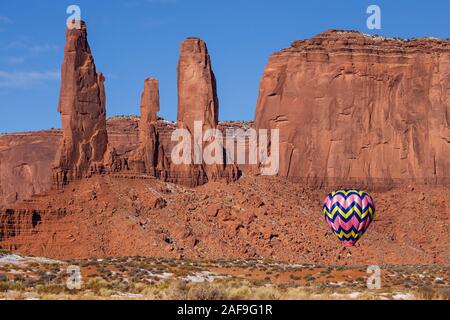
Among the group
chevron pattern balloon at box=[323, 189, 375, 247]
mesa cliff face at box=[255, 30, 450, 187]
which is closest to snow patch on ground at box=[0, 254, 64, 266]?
chevron pattern balloon at box=[323, 189, 375, 247]

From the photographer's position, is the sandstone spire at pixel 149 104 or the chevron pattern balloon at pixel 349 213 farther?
the sandstone spire at pixel 149 104

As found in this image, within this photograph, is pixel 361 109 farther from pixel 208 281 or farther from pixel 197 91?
pixel 208 281

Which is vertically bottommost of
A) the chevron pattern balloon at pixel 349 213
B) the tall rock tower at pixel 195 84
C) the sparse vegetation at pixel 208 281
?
the sparse vegetation at pixel 208 281

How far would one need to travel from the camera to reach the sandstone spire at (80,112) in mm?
89938

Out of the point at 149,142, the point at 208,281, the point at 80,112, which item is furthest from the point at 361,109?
the point at 208,281

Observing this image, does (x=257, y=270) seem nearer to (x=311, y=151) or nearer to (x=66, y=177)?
(x=66, y=177)

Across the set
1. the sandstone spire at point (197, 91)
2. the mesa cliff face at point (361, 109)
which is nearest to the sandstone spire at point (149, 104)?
the sandstone spire at point (197, 91)

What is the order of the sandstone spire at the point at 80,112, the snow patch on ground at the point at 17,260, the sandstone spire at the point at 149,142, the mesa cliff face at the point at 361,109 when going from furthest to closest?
1. the mesa cliff face at the point at 361,109
2. the sandstone spire at the point at 149,142
3. the sandstone spire at the point at 80,112
4. the snow patch on ground at the point at 17,260

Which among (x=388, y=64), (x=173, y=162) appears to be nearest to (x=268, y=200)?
(x=173, y=162)

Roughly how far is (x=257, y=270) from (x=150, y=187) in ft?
75.3

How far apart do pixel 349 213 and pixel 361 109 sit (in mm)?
40431

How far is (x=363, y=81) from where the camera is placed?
373 feet

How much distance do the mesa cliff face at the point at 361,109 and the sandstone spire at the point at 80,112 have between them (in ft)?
84.7

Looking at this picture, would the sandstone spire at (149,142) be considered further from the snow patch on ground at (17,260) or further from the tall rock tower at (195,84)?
the snow patch on ground at (17,260)
